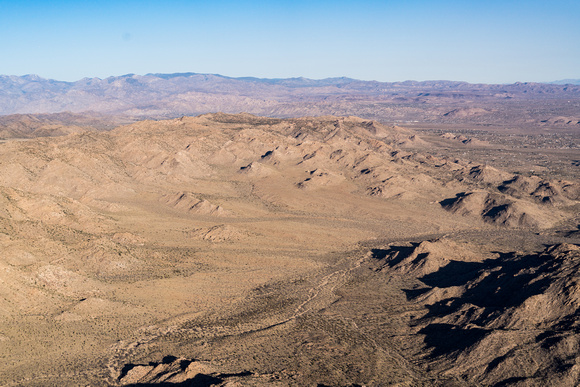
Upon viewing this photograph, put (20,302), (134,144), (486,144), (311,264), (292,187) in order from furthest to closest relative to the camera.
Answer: (486,144) < (134,144) < (292,187) < (311,264) < (20,302)

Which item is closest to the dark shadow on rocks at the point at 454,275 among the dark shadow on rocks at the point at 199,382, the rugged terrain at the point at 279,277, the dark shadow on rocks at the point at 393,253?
the rugged terrain at the point at 279,277

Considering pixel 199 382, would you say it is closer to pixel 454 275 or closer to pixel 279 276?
pixel 279 276

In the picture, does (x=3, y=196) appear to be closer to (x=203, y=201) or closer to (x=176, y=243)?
(x=176, y=243)

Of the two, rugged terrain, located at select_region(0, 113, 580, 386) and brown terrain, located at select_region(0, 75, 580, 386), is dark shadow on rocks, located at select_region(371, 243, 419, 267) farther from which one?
rugged terrain, located at select_region(0, 113, 580, 386)

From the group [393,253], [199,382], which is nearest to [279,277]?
[393,253]

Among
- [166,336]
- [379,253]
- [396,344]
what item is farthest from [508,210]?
[166,336]

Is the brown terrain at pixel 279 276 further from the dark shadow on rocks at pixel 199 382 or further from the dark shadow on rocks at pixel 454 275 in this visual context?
the dark shadow on rocks at pixel 454 275
